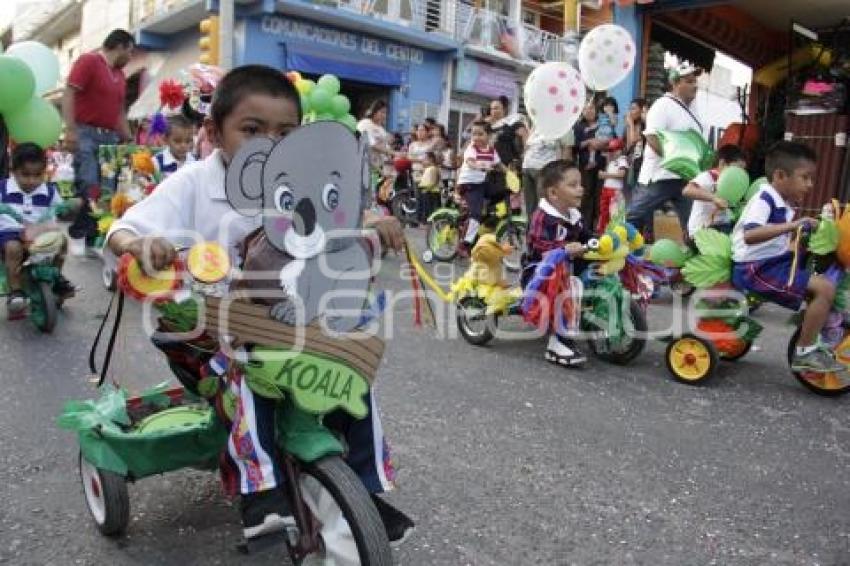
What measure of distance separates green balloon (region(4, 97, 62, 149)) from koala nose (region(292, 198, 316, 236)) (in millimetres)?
4234

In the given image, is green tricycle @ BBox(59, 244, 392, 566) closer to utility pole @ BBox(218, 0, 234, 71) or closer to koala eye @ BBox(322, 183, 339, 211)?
koala eye @ BBox(322, 183, 339, 211)

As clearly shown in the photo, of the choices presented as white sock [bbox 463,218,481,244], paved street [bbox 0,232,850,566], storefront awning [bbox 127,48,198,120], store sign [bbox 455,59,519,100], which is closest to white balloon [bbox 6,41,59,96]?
paved street [bbox 0,232,850,566]

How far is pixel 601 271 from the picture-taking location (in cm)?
432

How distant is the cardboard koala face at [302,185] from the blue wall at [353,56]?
1505cm

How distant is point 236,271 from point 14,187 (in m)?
3.74

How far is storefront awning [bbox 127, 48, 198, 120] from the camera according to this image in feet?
63.6

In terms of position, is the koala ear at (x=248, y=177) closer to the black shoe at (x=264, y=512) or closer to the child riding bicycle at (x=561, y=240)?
the black shoe at (x=264, y=512)

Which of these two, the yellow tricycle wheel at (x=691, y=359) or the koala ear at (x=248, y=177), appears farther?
the yellow tricycle wheel at (x=691, y=359)

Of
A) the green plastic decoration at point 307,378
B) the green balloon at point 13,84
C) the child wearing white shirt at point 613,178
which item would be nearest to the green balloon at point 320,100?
the green balloon at point 13,84

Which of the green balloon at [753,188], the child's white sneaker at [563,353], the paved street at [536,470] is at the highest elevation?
the green balloon at [753,188]

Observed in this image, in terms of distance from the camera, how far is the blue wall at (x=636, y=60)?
366 inches

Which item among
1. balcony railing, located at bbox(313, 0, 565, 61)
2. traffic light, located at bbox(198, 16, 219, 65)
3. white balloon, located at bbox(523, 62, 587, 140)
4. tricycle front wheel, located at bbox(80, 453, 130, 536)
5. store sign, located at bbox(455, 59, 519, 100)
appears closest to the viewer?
tricycle front wheel, located at bbox(80, 453, 130, 536)

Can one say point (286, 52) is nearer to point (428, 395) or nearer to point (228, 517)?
point (428, 395)

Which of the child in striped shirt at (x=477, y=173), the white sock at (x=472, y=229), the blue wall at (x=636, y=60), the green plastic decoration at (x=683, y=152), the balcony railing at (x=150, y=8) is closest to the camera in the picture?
the green plastic decoration at (x=683, y=152)
